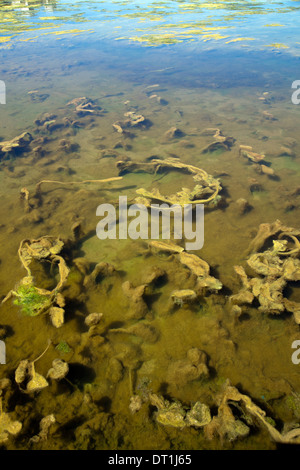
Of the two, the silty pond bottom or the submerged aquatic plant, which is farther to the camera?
the submerged aquatic plant

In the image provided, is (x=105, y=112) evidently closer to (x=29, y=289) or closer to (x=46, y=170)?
(x=46, y=170)

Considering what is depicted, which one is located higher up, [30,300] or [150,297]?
[30,300]

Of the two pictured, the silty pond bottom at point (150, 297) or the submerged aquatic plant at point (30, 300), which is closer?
the silty pond bottom at point (150, 297)

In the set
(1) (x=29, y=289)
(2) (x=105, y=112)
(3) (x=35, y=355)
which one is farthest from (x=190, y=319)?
(2) (x=105, y=112)

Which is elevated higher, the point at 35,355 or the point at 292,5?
the point at 292,5
